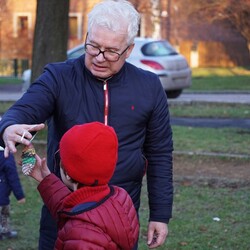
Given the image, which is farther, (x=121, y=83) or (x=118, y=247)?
(x=121, y=83)

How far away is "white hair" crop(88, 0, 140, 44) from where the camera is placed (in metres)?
3.07

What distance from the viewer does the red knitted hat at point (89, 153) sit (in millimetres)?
2625

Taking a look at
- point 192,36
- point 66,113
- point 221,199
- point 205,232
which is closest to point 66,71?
point 66,113

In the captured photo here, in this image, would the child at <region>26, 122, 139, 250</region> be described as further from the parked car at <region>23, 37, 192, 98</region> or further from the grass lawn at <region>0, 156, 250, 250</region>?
the parked car at <region>23, 37, 192, 98</region>

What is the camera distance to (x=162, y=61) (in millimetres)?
17422

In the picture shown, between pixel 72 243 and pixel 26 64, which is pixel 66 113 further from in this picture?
pixel 26 64

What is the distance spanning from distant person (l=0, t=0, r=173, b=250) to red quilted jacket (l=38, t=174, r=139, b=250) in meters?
0.41

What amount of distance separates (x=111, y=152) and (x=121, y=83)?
628mm

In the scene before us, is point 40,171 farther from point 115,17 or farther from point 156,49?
point 156,49

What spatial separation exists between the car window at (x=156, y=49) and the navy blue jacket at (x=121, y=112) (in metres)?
14.4

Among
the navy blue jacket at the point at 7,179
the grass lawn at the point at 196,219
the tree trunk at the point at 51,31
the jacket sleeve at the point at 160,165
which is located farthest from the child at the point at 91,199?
the tree trunk at the point at 51,31

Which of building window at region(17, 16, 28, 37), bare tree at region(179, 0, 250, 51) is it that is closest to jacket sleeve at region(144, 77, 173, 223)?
bare tree at region(179, 0, 250, 51)

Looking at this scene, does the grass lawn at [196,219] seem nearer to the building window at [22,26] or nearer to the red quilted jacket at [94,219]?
the red quilted jacket at [94,219]

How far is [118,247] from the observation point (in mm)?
2744
